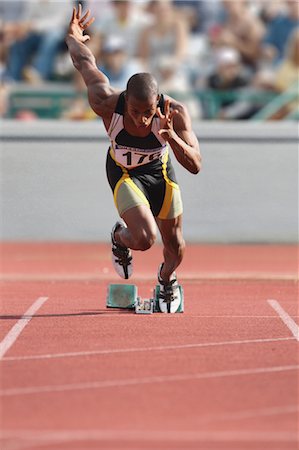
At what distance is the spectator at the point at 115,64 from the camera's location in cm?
1703

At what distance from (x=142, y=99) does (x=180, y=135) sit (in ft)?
1.79

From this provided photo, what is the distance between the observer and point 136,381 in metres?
6.76

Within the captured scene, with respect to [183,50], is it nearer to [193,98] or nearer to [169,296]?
[193,98]

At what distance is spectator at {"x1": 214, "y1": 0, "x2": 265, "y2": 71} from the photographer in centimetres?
1798

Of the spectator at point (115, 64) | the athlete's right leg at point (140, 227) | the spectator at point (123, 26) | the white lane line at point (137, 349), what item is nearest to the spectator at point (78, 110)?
the spectator at point (115, 64)

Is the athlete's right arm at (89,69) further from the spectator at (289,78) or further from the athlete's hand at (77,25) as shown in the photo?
the spectator at (289,78)

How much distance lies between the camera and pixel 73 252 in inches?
601

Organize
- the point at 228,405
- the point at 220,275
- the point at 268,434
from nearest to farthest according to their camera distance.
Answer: the point at 268,434
the point at 228,405
the point at 220,275

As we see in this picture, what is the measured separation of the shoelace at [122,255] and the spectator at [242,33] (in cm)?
889

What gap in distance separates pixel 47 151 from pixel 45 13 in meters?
6.14

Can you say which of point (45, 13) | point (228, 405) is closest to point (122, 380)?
point (228, 405)

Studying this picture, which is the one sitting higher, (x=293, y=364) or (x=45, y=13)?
(x=45, y=13)

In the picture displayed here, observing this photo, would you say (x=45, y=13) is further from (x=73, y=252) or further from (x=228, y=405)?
(x=228, y=405)

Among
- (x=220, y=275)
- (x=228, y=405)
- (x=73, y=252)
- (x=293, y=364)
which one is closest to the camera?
(x=228, y=405)
